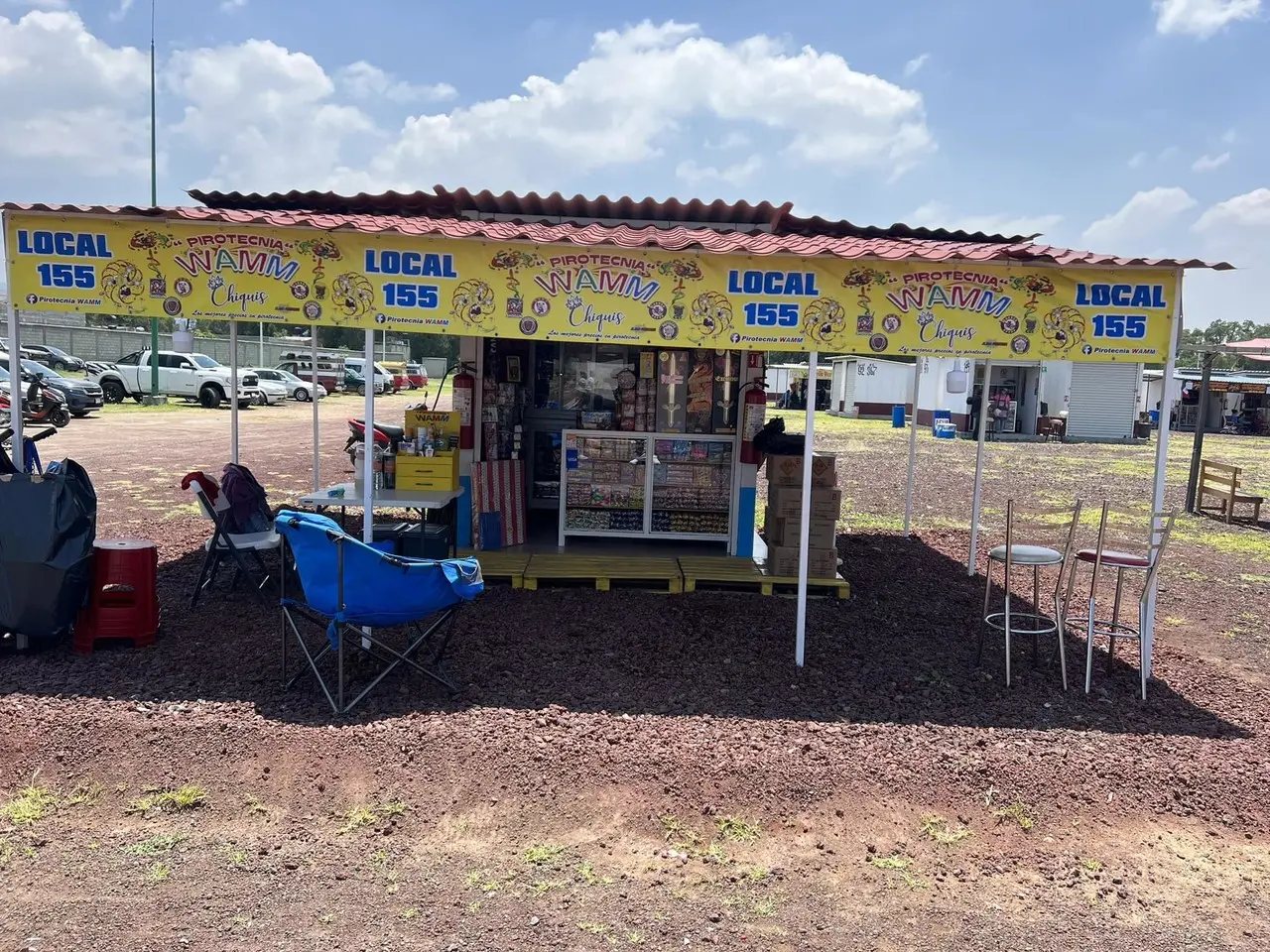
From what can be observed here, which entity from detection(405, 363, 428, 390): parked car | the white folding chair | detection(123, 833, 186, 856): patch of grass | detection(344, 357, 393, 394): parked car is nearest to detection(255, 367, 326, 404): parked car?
detection(344, 357, 393, 394): parked car

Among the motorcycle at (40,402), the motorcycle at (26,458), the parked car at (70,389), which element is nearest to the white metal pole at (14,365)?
the motorcycle at (26,458)

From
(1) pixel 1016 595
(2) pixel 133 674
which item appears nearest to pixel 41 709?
(2) pixel 133 674

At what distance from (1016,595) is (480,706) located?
5235 mm

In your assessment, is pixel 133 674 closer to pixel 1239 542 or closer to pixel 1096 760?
pixel 1096 760

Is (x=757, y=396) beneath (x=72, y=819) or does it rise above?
above

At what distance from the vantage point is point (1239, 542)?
11.3 meters

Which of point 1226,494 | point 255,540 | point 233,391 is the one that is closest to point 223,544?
point 255,540

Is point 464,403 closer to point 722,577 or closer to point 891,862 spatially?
point 722,577

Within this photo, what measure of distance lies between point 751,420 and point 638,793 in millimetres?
4452

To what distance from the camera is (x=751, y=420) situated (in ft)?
A: 25.9

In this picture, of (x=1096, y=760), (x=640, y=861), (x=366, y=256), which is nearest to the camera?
(x=640, y=861)

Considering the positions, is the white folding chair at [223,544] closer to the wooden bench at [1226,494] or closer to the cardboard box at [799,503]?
the cardboard box at [799,503]

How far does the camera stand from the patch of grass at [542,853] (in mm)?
3512

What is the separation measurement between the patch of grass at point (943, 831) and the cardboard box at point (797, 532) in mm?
3450
